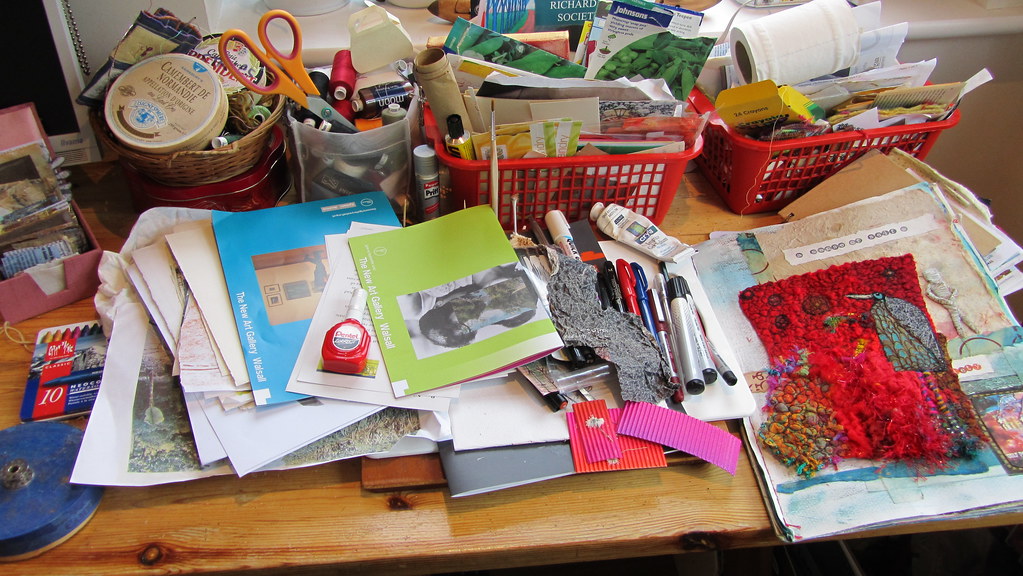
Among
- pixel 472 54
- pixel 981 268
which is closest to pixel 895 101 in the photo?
pixel 981 268

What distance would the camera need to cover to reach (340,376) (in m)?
0.67

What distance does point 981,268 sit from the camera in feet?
2.55

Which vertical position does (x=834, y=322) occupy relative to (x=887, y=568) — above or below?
above

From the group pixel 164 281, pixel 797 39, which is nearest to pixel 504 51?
pixel 797 39

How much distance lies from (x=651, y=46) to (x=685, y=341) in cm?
37

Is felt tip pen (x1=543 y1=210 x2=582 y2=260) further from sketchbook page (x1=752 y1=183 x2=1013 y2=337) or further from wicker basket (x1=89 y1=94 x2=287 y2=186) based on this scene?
wicker basket (x1=89 y1=94 x2=287 y2=186)

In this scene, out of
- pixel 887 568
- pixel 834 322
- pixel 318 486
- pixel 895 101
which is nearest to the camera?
pixel 318 486

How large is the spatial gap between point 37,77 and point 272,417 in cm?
54

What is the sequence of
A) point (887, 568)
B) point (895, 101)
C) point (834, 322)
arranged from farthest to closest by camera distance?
point (887, 568)
point (895, 101)
point (834, 322)

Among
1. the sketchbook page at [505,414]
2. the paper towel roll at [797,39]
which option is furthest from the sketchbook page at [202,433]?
the paper towel roll at [797,39]

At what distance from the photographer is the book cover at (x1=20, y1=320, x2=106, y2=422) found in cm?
66

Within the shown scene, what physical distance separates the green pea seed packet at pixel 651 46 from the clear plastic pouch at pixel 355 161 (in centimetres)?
25

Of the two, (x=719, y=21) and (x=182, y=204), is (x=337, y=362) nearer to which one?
(x=182, y=204)

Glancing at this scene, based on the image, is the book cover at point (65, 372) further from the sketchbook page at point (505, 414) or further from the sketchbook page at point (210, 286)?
the sketchbook page at point (505, 414)
